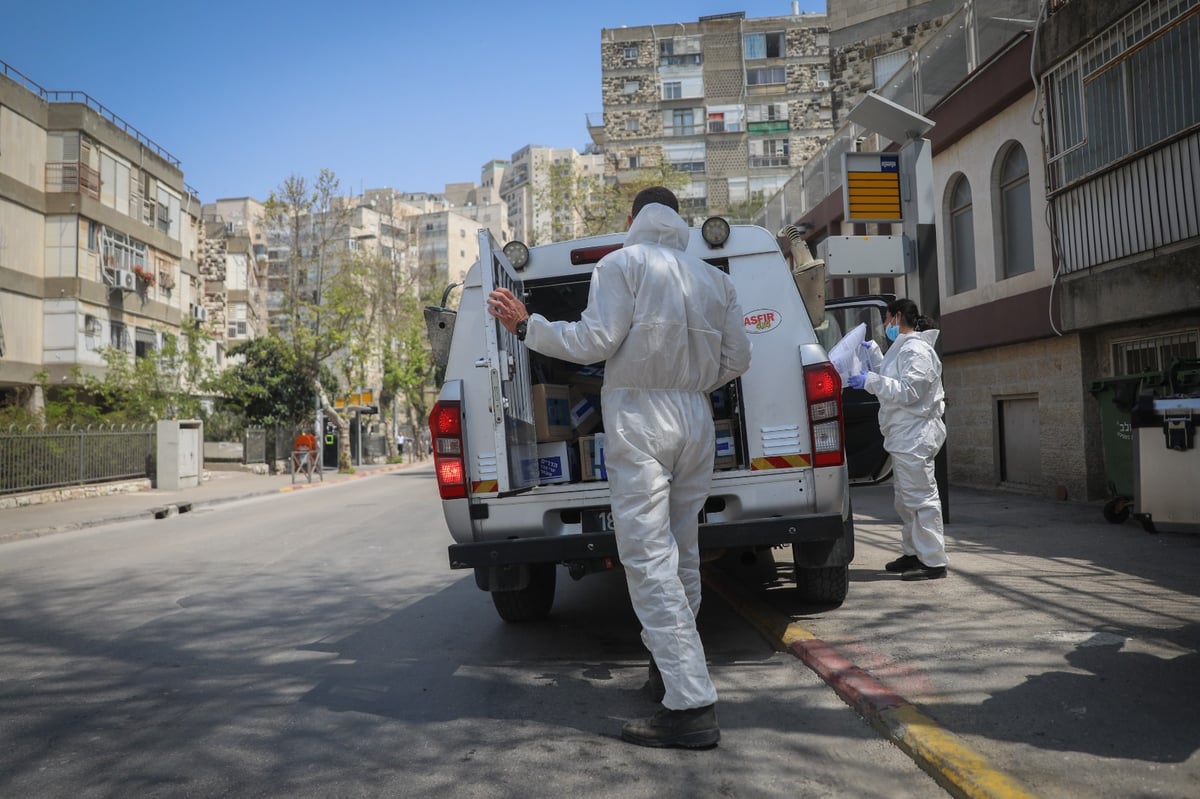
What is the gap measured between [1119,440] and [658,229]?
712cm

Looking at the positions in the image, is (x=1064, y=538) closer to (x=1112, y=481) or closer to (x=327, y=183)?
(x=1112, y=481)

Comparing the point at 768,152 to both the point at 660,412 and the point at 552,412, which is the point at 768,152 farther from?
the point at 660,412

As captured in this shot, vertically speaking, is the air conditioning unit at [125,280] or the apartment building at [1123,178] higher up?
the air conditioning unit at [125,280]

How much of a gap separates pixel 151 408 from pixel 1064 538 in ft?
88.4

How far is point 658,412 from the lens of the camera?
3740mm

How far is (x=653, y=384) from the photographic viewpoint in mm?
3773

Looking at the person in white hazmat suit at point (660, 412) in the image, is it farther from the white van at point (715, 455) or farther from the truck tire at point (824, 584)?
the truck tire at point (824, 584)

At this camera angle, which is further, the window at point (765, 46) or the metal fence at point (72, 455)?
the window at point (765, 46)

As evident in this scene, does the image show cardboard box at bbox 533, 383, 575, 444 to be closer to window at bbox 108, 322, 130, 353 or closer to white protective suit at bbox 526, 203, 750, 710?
white protective suit at bbox 526, 203, 750, 710

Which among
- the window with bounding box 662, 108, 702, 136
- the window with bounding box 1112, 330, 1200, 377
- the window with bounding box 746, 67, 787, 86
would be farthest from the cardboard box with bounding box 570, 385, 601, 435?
the window with bounding box 746, 67, 787, 86

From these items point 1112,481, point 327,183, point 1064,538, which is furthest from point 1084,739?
point 327,183

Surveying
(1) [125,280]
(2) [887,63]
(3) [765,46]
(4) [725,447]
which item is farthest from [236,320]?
(4) [725,447]

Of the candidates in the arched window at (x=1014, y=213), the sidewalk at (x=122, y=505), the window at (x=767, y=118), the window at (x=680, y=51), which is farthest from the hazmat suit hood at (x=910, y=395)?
the window at (x=680, y=51)

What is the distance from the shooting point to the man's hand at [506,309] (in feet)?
12.8
